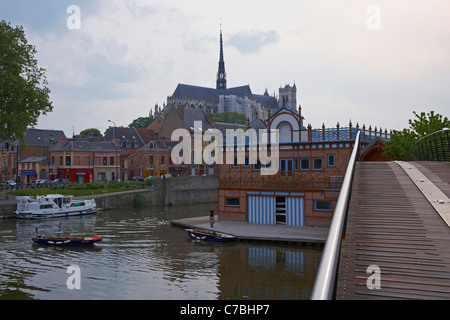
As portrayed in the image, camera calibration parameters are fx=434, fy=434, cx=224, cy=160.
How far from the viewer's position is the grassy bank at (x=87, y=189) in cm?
5416

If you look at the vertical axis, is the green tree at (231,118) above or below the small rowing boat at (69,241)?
above

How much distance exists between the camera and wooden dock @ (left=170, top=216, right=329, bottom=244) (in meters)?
29.8

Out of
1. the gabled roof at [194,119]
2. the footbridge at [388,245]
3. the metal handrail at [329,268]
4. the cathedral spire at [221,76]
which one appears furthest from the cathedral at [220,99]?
the metal handrail at [329,268]

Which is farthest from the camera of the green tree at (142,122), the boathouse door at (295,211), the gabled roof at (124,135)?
the green tree at (142,122)

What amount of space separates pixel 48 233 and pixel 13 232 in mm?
3269

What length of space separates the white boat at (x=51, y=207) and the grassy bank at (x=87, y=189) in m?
4.42

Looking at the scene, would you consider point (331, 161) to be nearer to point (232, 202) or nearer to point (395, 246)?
point (232, 202)

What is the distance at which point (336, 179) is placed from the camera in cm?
3494

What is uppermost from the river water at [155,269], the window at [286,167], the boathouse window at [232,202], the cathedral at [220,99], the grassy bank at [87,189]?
the cathedral at [220,99]

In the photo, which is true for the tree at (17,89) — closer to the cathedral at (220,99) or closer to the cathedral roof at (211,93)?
the cathedral at (220,99)

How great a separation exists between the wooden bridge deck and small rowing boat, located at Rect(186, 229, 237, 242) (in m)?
20.4

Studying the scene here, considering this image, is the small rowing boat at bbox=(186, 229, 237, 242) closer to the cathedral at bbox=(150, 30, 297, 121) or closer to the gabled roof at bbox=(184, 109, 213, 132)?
the gabled roof at bbox=(184, 109, 213, 132)
